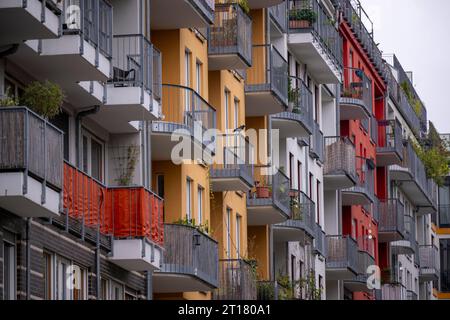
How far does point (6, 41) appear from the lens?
3172 cm

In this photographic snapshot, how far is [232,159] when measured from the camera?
48219mm

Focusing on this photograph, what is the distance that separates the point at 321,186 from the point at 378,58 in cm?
1687

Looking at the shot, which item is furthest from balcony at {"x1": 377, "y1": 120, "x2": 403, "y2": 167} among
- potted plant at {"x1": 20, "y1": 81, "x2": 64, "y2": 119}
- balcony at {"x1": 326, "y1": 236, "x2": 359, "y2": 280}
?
potted plant at {"x1": 20, "y1": 81, "x2": 64, "y2": 119}

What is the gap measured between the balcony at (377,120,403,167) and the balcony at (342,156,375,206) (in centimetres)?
573

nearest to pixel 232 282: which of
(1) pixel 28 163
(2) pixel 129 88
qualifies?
(2) pixel 129 88

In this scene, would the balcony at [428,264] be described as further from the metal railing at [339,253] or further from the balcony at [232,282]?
the balcony at [232,282]

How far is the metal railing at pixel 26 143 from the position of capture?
29266mm

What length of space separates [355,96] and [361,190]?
3420mm

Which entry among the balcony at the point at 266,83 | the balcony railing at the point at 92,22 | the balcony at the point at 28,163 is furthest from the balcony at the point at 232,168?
the balcony at the point at 28,163

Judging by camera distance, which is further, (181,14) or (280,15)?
(280,15)

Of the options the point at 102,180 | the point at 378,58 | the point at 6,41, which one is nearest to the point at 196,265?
the point at 102,180

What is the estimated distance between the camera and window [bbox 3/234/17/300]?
102 ft

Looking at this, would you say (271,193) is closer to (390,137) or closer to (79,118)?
(79,118)

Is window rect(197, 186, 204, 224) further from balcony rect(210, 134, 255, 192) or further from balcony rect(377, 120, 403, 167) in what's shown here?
balcony rect(377, 120, 403, 167)
